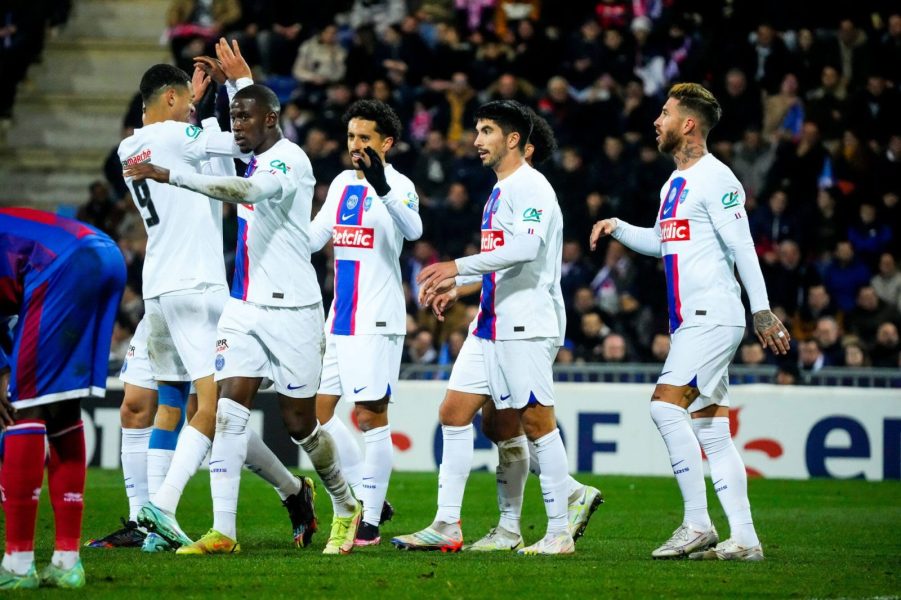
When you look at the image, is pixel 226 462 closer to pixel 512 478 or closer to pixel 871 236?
pixel 512 478

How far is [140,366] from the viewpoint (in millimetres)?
9070

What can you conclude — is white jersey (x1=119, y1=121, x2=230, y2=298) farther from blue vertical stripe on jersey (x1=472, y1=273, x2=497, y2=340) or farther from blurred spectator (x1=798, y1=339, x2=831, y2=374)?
blurred spectator (x1=798, y1=339, x2=831, y2=374)

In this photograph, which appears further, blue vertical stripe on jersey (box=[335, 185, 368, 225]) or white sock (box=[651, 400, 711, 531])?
blue vertical stripe on jersey (box=[335, 185, 368, 225])

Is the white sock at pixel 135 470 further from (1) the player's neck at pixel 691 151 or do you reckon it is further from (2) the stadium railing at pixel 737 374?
(2) the stadium railing at pixel 737 374

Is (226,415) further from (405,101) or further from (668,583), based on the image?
(405,101)

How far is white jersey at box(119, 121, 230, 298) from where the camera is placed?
8828 millimetres

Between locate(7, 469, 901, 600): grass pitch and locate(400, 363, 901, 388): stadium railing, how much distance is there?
2972mm

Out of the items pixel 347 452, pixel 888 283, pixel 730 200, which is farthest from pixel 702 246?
pixel 888 283

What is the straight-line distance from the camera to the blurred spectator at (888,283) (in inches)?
656

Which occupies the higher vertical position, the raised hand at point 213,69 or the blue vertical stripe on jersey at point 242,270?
the raised hand at point 213,69

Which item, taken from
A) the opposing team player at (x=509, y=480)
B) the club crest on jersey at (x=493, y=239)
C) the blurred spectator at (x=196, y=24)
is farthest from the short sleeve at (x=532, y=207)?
the blurred spectator at (x=196, y=24)

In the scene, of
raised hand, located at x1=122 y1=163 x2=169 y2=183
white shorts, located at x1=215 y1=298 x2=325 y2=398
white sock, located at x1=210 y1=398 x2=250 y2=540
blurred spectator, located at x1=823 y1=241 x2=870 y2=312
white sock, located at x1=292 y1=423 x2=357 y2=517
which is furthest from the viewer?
blurred spectator, located at x1=823 y1=241 x2=870 y2=312

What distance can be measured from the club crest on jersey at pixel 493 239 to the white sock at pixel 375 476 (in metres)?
1.34

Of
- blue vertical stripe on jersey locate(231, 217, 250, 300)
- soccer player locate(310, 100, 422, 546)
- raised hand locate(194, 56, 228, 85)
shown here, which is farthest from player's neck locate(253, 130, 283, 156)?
raised hand locate(194, 56, 228, 85)
